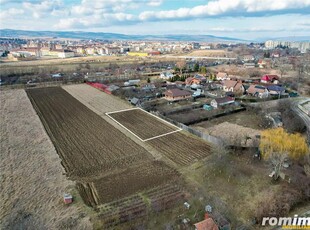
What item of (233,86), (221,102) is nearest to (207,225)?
(221,102)

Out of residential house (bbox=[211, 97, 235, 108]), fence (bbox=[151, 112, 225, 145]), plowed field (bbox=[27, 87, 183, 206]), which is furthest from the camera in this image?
residential house (bbox=[211, 97, 235, 108])

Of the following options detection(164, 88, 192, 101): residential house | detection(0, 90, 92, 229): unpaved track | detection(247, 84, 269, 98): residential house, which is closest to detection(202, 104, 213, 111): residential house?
detection(164, 88, 192, 101): residential house

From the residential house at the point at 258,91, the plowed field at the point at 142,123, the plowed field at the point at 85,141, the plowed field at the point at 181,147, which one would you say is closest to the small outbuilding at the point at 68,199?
→ the plowed field at the point at 85,141

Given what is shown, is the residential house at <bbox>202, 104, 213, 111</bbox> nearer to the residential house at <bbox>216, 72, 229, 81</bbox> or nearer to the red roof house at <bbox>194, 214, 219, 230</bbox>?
the red roof house at <bbox>194, 214, 219, 230</bbox>

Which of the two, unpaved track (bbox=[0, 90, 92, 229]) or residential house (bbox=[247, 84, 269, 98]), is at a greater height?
residential house (bbox=[247, 84, 269, 98])

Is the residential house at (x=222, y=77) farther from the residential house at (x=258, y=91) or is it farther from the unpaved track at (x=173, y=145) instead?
the unpaved track at (x=173, y=145)

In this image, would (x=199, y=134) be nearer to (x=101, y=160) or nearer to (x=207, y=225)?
(x=101, y=160)

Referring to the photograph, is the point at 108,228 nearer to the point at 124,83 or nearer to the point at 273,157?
the point at 273,157
